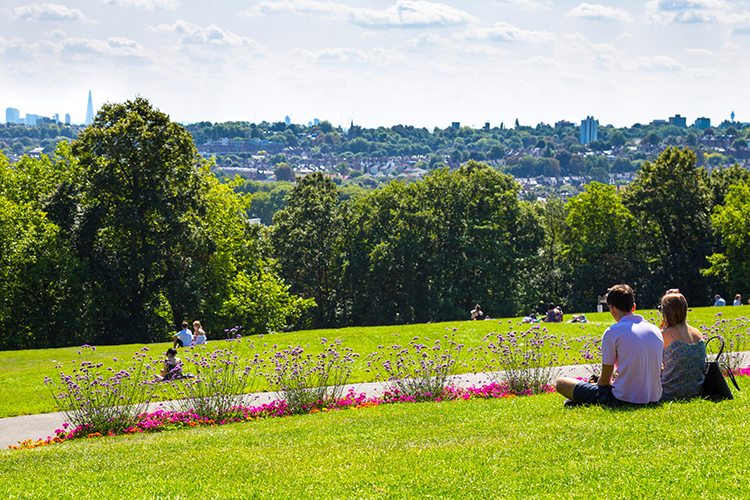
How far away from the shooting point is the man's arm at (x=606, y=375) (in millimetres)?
8441

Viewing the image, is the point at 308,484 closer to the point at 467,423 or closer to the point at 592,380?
the point at 467,423

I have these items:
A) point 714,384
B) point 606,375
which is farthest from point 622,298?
point 714,384

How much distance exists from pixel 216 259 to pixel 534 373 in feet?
86.1

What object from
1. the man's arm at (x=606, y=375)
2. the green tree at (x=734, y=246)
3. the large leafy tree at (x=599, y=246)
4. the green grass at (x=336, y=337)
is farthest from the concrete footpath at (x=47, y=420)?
the large leafy tree at (x=599, y=246)

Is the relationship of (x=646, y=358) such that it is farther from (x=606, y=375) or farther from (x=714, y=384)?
(x=714, y=384)

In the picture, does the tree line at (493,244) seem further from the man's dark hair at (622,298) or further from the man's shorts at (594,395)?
the man's dark hair at (622,298)

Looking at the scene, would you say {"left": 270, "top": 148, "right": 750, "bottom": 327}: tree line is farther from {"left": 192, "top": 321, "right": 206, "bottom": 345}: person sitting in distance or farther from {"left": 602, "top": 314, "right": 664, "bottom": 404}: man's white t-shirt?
{"left": 602, "top": 314, "right": 664, "bottom": 404}: man's white t-shirt

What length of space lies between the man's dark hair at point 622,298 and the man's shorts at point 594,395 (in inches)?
42.1

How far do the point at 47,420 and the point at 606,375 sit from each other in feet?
36.1

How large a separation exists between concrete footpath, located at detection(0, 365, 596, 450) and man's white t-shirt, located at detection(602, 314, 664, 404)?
3816 millimetres

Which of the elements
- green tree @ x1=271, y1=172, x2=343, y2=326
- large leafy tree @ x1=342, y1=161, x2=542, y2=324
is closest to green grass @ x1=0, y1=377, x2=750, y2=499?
large leafy tree @ x1=342, y1=161, x2=542, y2=324

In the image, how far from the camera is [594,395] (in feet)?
29.2

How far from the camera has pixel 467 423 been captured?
368 inches

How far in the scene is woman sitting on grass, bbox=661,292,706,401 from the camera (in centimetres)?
862
